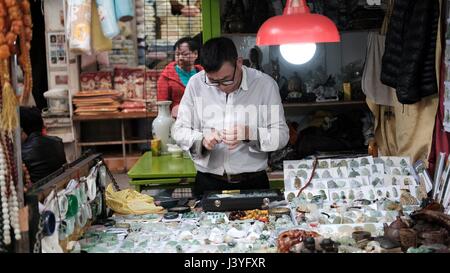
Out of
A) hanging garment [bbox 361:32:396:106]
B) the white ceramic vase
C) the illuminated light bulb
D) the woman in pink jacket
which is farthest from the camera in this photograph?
the woman in pink jacket

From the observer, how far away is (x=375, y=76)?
3959mm

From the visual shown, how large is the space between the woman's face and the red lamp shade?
8.65 feet

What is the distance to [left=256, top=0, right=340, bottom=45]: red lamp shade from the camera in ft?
7.81

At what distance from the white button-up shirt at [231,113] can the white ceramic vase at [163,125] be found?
1.40m

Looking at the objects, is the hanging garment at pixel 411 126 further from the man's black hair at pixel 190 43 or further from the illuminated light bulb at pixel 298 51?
the man's black hair at pixel 190 43

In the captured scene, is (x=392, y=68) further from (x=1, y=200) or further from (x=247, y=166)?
(x=1, y=200)

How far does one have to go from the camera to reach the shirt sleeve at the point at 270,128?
3.00 m

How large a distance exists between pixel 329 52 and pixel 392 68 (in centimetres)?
156

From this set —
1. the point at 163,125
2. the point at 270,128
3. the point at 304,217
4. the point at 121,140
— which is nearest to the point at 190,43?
the point at 163,125

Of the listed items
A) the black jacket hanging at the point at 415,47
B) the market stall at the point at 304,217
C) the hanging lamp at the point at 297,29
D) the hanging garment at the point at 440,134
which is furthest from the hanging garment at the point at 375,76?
the hanging lamp at the point at 297,29

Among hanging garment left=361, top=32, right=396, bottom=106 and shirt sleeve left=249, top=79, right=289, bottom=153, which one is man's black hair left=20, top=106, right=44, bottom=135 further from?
hanging garment left=361, top=32, right=396, bottom=106

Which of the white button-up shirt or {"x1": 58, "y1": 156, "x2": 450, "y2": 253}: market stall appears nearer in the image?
{"x1": 58, "y1": 156, "x2": 450, "y2": 253}: market stall

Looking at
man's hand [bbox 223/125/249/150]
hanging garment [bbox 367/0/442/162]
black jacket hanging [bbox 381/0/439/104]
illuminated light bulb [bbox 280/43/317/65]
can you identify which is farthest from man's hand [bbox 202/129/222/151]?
hanging garment [bbox 367/0/442/162]
